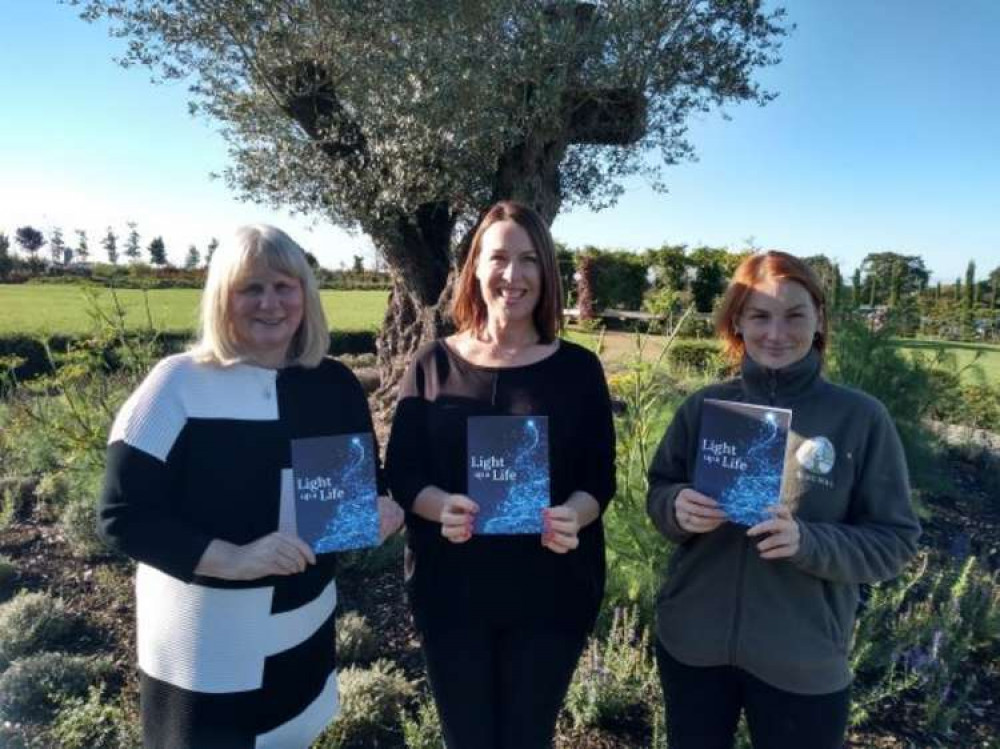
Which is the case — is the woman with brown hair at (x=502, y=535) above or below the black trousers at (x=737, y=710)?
above

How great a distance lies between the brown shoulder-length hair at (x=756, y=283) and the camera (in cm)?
191

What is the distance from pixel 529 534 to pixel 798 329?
96cm

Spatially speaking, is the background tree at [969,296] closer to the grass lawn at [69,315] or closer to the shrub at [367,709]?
the grass lawn at [69,315]

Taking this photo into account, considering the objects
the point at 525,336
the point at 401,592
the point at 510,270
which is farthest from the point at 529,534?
the point at 401,592

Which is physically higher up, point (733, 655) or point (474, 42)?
point (474, 42)

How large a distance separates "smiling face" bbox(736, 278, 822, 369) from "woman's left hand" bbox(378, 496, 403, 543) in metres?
1.14

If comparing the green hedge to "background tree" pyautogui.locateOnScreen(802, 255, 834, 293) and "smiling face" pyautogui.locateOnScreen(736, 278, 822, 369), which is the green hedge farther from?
"smiling face" pyautogui.locateOnScreen(736, 278, 822, 369)

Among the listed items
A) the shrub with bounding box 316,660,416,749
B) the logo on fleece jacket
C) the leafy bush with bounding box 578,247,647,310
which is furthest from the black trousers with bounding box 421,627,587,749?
the leafy bush with bounding box 578,247,647,310

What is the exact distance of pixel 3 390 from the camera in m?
10.4

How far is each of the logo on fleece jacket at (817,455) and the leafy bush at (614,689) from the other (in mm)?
1584

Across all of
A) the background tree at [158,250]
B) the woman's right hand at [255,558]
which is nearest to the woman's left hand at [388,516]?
the woman's right hand at [255,558]

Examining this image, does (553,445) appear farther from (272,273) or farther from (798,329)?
(272,273)

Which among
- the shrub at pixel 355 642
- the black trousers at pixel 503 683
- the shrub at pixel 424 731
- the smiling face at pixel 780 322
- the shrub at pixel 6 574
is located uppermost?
the smiling face at pixel 780 322

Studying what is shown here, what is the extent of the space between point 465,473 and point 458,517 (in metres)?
0.17
